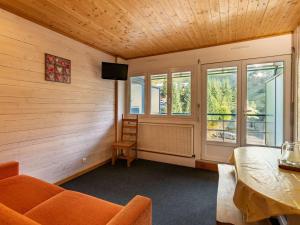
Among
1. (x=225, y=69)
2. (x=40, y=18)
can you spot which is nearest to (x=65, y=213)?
(x=40, y=18)

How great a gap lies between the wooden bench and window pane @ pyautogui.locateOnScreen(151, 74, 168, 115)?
215 centimetres

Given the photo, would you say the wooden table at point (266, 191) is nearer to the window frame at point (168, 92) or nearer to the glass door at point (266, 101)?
the glass door at point (266, 101)

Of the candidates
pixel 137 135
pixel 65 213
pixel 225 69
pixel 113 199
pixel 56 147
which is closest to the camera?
pixel 65 213

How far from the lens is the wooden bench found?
1.34 meters

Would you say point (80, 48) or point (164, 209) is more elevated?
point (80, 48)

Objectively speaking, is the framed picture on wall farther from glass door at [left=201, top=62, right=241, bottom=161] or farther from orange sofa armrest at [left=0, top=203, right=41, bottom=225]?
glass door at [left=201, top=62, right=241, bottom=161]

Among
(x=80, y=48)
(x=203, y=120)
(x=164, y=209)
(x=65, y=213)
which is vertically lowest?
(x=164, y=209)

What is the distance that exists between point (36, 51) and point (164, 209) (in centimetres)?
276

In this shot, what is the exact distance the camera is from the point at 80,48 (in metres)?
3.17

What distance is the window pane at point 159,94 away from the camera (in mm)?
3977

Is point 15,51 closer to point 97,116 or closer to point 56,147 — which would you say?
point 56,147

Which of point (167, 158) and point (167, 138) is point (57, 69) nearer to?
point (167, 138)

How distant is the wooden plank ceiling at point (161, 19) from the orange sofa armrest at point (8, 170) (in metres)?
1.85

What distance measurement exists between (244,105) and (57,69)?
330 cm
